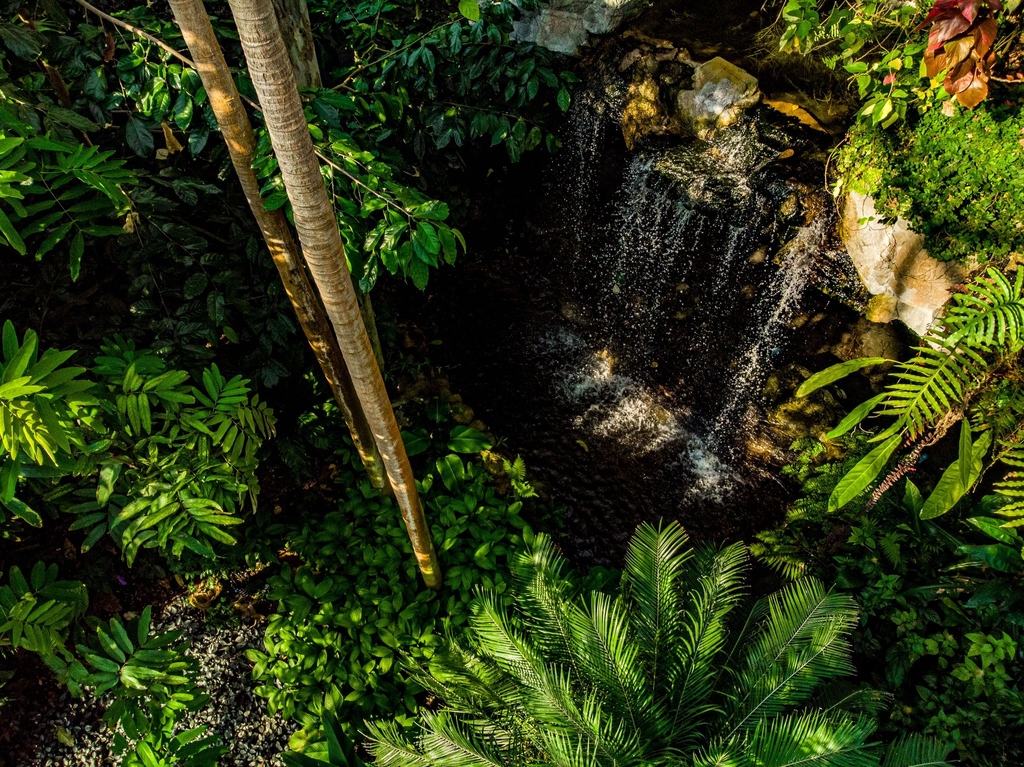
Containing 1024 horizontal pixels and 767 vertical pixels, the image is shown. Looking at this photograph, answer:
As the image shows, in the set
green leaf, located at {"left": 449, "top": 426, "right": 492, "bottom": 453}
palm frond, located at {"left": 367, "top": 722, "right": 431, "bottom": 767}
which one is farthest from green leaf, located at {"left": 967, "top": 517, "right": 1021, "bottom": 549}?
palm frond, located at {"left": 367, "top": 722, "right": 431, "bottom": 767}

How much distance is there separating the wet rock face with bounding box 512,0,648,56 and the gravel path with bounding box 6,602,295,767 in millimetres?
5052

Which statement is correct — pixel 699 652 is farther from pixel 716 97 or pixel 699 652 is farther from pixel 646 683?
pixel 716 97

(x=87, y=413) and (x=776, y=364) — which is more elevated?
(x=87, y=413)

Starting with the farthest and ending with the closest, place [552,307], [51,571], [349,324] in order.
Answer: [552,307], [51,571], [349,324]

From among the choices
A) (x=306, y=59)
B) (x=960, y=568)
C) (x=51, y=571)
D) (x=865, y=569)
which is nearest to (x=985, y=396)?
(x=960, y=568)

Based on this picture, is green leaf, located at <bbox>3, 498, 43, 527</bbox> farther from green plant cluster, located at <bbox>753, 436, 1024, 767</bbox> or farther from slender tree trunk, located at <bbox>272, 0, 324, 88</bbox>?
green plant cluster, located at <bbox>753, 436, 1024, 767</bbox>

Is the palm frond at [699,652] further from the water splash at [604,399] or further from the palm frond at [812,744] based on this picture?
the water splash at [604,399]

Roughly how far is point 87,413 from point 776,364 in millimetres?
4507

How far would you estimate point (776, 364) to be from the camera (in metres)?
4.74

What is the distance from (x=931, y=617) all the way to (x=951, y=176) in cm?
263

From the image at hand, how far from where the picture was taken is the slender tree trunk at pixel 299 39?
2291 millimetres

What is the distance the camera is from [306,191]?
1616 mm

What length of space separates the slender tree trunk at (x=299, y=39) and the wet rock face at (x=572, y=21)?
3029 mm

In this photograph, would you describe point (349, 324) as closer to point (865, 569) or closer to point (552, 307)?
point (865, 569)
